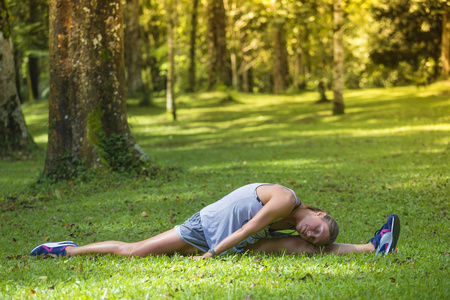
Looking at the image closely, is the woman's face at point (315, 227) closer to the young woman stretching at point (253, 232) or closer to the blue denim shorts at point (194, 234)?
the young woman stretching at point (253, 232)

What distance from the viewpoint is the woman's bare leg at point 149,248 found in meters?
5.25

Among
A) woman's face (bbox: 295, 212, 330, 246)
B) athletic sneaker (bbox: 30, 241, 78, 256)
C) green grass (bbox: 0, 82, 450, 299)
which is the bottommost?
green grass (bbox: 0, 82, 450, 299)

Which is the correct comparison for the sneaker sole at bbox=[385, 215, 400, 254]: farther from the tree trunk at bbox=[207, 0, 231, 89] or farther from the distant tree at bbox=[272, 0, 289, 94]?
the distant tree at bbox=[272, 0, 289, 94]

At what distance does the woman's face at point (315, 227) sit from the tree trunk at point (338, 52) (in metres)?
18.1

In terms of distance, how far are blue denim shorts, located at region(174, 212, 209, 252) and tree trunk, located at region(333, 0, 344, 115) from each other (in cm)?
1816

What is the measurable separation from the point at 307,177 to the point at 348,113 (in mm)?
14251

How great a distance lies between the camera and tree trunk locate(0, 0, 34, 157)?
13.4 meters

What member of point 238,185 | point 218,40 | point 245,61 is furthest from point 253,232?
point 245,61

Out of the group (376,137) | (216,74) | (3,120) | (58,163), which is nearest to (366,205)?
(58,163)

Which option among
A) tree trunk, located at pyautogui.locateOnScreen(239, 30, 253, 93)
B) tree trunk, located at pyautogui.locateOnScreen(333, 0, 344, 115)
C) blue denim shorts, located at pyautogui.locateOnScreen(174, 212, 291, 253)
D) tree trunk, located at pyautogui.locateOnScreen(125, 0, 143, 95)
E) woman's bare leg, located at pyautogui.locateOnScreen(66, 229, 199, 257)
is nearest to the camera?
blue denim shorts, located at pyautogui.locateOnScreen(174, 212, 291, 253)

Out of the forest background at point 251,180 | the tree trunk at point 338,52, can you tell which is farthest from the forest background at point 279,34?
the tree trunk at point 338,52

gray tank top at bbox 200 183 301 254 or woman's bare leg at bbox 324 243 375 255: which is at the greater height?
gray tank top at bbox 200 183 301 254

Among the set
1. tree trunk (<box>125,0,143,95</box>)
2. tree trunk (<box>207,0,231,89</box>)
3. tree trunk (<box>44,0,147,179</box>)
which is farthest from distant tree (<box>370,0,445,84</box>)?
tree trunk (<box>44,0,147,179</box>)

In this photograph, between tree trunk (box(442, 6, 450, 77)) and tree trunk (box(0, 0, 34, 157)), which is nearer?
tree trunk (box(0, 0, 34, 157))
